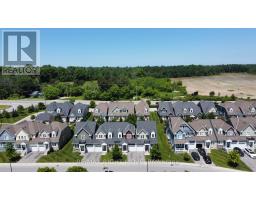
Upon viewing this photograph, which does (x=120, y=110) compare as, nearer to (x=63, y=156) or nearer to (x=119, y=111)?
(x=119, y=111)

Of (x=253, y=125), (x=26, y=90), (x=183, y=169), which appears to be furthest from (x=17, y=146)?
(x=26, y=90)

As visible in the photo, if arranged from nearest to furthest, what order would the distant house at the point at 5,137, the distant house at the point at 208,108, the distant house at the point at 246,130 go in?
1. the distant house at the point at 246,130
2. the distant house at the point at 5,137
3. the distant house at the point at 208,108

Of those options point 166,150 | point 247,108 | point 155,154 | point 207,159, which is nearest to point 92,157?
point 155,154

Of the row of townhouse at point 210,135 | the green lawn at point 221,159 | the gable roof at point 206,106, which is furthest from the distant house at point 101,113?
the green lawn at point 221,159

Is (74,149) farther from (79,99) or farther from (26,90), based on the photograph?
(26,90)

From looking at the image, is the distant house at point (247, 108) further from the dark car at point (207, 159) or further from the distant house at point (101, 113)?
the distant house at point (101, 113)

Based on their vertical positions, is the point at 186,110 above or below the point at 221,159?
above
